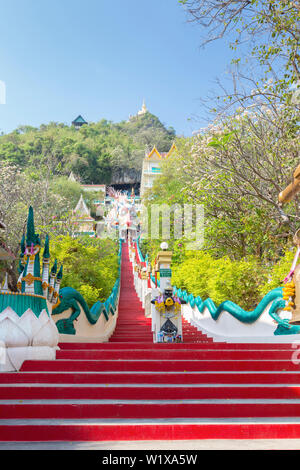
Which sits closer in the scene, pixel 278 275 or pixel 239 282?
pixel 278 275

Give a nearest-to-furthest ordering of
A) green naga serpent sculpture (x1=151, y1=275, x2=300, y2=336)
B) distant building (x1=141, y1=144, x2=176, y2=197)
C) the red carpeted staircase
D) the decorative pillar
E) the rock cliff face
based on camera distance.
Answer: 1. the red carpeted staircase
2. green naga serpent sculpture (x1=151, y1=275, x2=300, y2=336)
3. the decorative pillar
4. distant building (x1=141, y1=144, x2=176, y2=197)
5. the rock cliff face

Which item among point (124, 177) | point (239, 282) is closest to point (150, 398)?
point (239, 282)

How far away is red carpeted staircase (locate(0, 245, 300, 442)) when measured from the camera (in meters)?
3.34

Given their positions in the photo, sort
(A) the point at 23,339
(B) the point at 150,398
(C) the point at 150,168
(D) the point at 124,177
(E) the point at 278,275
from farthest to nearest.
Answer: (D) the point at 124,177, (C) the point at 150,168, (E) the point at 278,275, (A) the point at 23,339, (B) the point at 150,398

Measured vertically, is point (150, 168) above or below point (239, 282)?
above

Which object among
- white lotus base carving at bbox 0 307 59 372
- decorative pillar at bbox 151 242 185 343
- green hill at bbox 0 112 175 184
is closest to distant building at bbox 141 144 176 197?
green hill at bbox 0 112 175 184

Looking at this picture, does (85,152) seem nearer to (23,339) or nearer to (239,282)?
(239,282)

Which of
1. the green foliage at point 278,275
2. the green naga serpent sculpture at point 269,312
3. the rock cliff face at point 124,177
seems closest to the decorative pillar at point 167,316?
the green naga serpent sculpture at point 269,312

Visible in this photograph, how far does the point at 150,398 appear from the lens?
13.5 ft

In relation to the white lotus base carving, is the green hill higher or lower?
higher

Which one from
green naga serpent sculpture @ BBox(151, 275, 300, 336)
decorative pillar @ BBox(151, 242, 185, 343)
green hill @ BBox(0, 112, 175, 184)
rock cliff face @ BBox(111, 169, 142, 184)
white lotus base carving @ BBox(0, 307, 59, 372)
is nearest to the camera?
white lotus base carving @ BBox(0, 307, 59, 372)

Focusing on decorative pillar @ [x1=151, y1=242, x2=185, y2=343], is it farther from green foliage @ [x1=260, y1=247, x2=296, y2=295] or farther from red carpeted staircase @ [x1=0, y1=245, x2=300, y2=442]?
red carpeted staircase @ [x1=0, y1=245, x2=300, y2=442]

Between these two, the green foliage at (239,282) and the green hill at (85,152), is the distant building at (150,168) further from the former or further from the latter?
the green foliage at (239,282)
